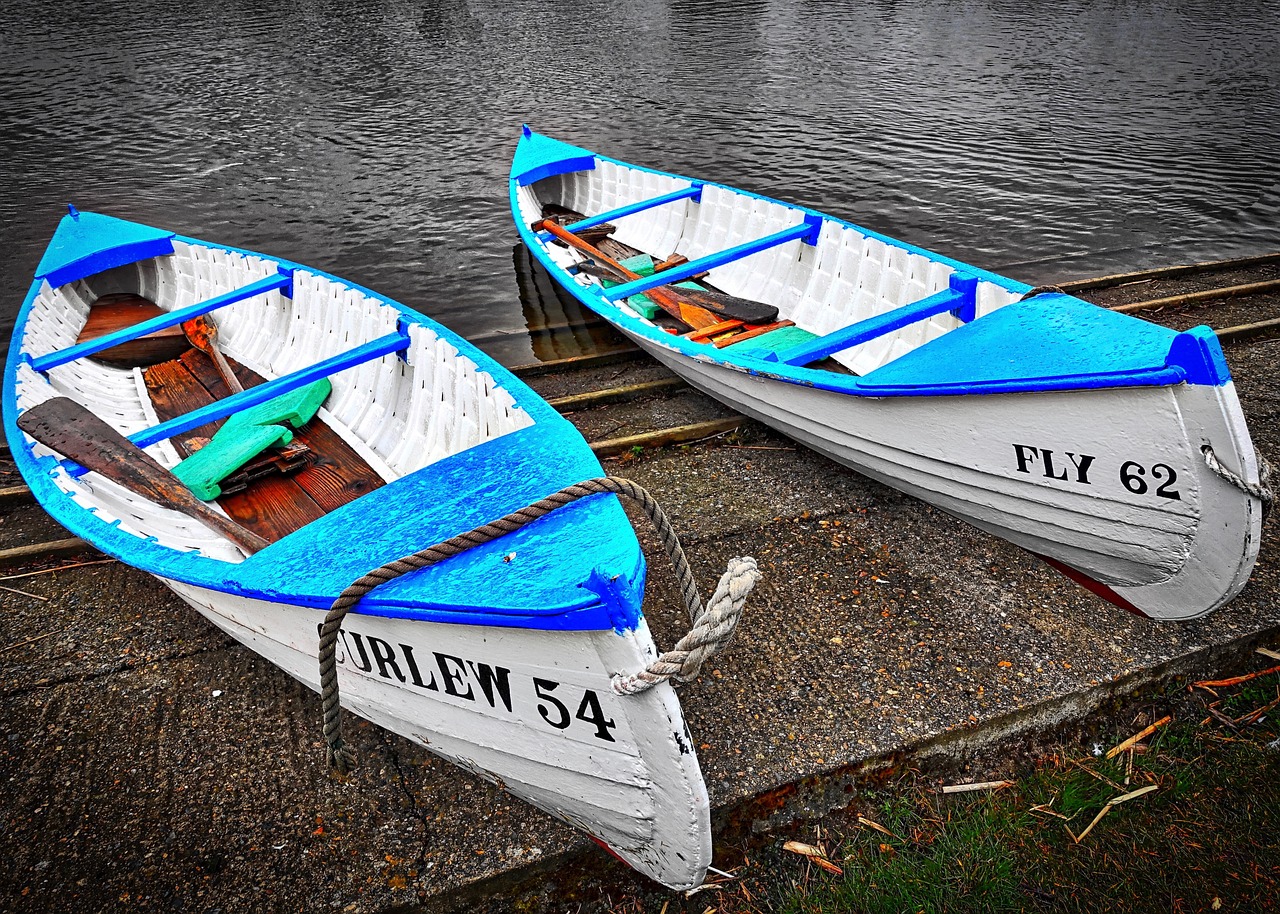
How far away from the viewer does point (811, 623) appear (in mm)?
3973

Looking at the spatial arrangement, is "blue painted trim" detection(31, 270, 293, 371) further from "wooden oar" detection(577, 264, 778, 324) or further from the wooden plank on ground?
"wooden oar" detection(577, 264, 778, 324)

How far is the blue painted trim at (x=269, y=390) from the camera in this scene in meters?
4.43

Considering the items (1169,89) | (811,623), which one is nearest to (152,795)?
(811,623)

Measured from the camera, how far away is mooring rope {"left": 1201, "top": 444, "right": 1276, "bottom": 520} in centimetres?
321

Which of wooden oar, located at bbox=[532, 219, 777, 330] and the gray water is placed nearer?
wooden oar, located at bbox=[532, 219, 777, 330]

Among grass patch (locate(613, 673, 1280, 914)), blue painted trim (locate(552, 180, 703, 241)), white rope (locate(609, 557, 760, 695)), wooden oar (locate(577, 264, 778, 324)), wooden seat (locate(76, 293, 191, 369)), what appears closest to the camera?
white rope (locate(609, 557, 760, 695))

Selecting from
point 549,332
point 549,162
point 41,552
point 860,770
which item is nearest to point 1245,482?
point 860,770

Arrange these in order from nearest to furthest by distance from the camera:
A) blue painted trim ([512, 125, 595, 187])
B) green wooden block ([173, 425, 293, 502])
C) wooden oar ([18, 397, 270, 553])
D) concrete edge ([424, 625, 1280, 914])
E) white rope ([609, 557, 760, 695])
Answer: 1. white rope ([609, 557, 760, 695])
2. concrete edge ([424, 625, 1280, 914])
3. wooden oar ([18, 397, 270, 553])
4. green wooden block ([173, 425, 293, 502])
5. blue painted trim ([512, 125, 595, 187])

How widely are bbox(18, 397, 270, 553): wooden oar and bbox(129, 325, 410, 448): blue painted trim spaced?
6.7 inches

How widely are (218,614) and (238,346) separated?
148 inches

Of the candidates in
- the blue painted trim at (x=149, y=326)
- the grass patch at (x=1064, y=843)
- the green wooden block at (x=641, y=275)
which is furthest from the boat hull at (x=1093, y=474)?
the blue painted trim at (x=149, y=326)

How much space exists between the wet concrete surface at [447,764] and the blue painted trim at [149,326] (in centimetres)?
177

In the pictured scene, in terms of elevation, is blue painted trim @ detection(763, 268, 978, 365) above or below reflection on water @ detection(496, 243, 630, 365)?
above

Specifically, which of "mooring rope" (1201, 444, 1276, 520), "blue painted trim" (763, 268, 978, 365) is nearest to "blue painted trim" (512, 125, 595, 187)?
"blue painted trim" (763, 268, 978, 365)
